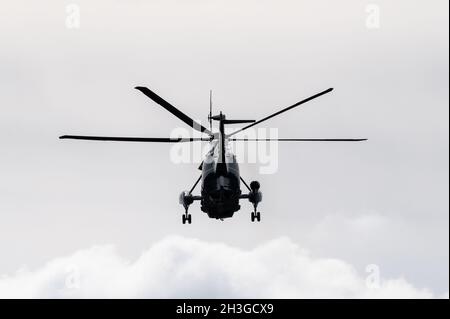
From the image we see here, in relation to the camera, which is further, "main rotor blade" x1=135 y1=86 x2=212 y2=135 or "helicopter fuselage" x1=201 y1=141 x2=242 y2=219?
"helicopter fuselage" x1=201 y1=141 x2=242 y2=219

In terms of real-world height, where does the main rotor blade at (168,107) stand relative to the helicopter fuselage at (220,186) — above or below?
above

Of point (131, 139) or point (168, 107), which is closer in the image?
point (168, 107)

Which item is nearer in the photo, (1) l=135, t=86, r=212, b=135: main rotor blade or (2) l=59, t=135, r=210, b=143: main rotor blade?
(1) l=135, t=86, r=212, b=135: main rotor blade

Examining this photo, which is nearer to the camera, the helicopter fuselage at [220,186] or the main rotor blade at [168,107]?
the main rotor blade at [168,107]

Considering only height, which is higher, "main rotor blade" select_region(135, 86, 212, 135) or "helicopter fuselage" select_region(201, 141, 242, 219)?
"main rotor blade" select_region(135, 86, 212, 135)

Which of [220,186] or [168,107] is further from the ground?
[168,107]

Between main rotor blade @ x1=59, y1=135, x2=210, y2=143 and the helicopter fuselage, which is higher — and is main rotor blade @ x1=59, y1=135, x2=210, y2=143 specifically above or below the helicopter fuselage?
above

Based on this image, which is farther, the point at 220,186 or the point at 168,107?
the point at 220,186

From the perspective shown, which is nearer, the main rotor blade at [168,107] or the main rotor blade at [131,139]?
the main rotor blade at [168,107]

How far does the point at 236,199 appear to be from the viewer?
60.0 meters

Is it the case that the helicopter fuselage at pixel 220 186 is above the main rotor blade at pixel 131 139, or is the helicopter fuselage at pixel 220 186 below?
below
